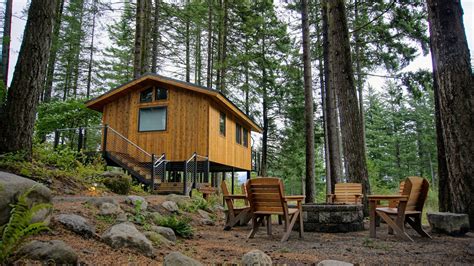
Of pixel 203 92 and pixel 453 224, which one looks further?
pixel 203 92

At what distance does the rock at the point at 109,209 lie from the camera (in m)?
4.78

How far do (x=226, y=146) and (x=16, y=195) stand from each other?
1328 cm

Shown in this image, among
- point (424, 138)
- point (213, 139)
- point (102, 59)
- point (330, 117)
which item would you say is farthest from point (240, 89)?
point (424, 138)

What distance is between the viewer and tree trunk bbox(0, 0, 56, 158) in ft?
19.4

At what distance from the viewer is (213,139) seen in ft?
46.5

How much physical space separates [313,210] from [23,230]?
5128 mm

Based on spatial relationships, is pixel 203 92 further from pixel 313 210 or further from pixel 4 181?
pixel 4 181

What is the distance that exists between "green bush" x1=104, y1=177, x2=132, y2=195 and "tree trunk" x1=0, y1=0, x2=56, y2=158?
209 centimetres

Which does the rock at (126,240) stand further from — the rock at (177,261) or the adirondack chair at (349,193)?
the adirondack chair at (349,193)

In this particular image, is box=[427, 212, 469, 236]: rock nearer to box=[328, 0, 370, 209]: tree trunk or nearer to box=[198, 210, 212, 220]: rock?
box=[328, 0, 370, 209]: tree trunk

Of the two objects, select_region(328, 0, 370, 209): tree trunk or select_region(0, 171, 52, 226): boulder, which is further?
select_region(328, 0, 370, 209): tree trunk

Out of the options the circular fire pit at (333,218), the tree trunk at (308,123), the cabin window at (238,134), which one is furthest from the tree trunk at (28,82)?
the cabin window at (238,134)

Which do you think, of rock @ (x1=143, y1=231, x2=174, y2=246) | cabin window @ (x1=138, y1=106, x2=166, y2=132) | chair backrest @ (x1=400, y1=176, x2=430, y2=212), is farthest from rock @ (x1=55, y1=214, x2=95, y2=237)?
cabin window @ (x1=138, y1=106, x2=166, y2=132)

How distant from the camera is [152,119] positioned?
1448cm
